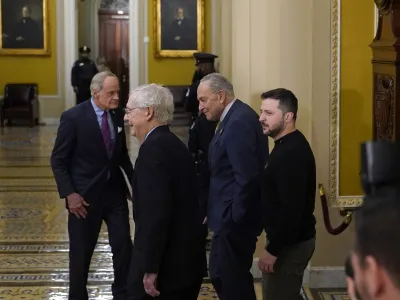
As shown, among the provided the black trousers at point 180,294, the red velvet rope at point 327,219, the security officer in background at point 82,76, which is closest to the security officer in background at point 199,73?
the red velvet rope at point 327,219

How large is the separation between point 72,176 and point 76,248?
47 cm

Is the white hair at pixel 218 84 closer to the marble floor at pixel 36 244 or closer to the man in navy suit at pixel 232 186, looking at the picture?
the man in navy suit at pixel 232 186

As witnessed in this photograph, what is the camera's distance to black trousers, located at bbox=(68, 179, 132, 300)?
204 inches

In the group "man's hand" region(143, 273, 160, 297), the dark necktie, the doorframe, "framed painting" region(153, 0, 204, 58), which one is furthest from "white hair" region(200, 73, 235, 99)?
"framed painting" region(153, 0, 204, 58)

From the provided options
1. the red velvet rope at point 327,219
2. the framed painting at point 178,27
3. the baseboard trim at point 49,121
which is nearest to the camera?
the red velvet rope at point 327,219

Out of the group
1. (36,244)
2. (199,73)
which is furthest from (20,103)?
(36,244)

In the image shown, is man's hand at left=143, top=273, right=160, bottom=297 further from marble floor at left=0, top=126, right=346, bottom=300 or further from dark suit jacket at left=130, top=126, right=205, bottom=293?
marble floor at left=0, top=126, right=346, bottom=300

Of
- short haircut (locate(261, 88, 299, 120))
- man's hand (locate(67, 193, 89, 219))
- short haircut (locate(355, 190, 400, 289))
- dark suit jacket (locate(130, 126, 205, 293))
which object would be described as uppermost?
short haircut (locate(261, 88, 299, 120))

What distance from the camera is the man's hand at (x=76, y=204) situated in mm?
5094

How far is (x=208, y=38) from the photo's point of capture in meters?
20.8

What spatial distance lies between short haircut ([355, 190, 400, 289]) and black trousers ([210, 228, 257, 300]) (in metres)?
3.40

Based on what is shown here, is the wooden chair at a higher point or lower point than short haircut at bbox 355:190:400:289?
lower

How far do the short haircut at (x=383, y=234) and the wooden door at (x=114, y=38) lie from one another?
2222 centimetres

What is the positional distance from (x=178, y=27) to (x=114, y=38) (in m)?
3.41
